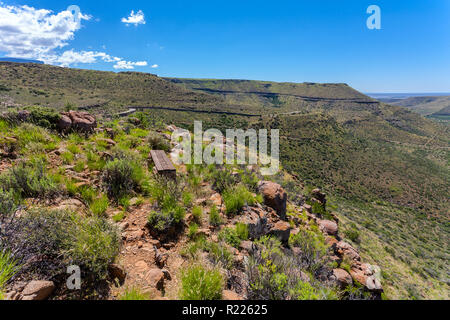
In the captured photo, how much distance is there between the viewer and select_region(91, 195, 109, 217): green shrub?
354 centimetres

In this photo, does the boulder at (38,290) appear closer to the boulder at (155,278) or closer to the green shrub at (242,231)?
the boulder at (155,278)

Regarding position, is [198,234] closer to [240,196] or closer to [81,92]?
[240,196]

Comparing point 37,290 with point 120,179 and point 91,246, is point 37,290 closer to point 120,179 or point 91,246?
point 91,246

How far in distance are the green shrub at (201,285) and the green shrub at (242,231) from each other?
5.07ft

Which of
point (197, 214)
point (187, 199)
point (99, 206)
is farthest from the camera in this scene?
point (187, 199)

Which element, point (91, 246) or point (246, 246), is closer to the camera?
point (91, 246)

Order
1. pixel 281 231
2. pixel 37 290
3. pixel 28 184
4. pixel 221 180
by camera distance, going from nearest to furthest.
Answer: pixel 37 290
pixel 28 184
pixel 281 231
pixel 221 180

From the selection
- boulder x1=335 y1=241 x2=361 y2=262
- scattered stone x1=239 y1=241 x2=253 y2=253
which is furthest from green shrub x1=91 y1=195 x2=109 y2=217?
boulder x1=335 y1=241 x2=361 y2=262

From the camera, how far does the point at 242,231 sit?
13.3 ft

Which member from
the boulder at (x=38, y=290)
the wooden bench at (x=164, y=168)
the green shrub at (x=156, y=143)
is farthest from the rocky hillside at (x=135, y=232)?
the green shrub at (x=156, y=143)

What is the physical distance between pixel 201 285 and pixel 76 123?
7920 millimetres

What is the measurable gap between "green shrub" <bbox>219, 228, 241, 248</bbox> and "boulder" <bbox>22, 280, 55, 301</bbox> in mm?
2550

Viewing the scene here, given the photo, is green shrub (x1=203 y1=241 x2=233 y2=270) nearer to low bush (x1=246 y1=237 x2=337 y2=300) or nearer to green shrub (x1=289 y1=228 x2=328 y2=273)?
low bush (x1=246 y1=237 x2=337 y2=300)

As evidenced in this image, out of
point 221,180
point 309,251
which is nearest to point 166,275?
point 221,180
